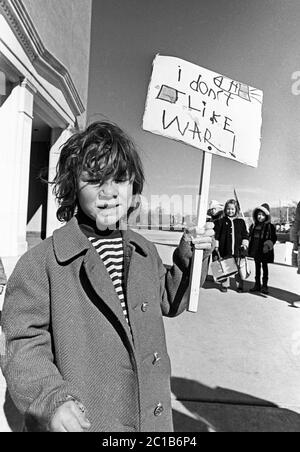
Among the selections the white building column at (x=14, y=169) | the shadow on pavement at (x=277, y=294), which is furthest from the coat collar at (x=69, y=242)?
the white building column at (x=14, y=169)

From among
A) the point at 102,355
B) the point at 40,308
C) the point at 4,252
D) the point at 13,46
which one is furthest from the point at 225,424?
the point at 13,46

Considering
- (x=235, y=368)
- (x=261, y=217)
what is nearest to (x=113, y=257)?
(x=235, y=368)

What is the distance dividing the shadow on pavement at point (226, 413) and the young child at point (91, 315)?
3.05ft

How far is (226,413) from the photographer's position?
185 centimetres

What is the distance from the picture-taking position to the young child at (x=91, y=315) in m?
0.76

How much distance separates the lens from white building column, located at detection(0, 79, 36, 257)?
5398mm

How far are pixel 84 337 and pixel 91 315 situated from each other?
0.19 ft

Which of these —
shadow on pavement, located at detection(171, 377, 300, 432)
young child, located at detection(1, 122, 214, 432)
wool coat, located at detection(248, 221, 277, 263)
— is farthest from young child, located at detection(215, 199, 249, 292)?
young child, located at detection(1, 122, 214, 432)

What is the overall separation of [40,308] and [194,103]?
37.3 inches

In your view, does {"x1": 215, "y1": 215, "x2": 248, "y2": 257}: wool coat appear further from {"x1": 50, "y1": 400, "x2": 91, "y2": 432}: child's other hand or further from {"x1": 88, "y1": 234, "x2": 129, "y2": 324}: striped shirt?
{"x1": 50, "y1": 400, "x2": 91, "y2": 432}: child's other hand

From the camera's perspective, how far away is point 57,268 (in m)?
0.88

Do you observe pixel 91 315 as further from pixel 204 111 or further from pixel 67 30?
pixel 67 30

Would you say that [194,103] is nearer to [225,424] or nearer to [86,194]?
[86,194]

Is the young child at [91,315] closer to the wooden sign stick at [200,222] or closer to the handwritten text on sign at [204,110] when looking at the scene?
the wooden sign stick at [200,222]
